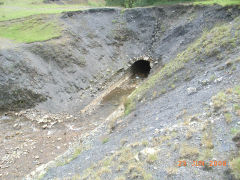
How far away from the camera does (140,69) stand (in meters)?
33.8

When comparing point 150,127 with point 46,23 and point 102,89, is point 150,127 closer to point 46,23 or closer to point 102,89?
point 102,89

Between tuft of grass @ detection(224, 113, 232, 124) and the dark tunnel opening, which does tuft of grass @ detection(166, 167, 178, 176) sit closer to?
tuft of grass @ detection(224, 113, 232, 124)

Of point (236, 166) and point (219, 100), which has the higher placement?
point (219, 100)

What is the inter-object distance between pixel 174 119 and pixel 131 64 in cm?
2109

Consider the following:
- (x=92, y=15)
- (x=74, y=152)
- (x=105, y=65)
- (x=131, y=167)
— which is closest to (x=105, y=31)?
(x=92, y=15)

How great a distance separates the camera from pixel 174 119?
473 inches

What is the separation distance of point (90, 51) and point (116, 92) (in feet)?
25.7

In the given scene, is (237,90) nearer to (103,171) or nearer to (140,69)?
(103,171)

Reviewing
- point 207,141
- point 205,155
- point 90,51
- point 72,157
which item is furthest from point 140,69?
point 205,155

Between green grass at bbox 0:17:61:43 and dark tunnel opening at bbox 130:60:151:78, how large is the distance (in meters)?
12.7

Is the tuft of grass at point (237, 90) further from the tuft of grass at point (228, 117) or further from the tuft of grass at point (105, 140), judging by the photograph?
the tuft of grass at point (105, 140)

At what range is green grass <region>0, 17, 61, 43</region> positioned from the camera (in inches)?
1095
